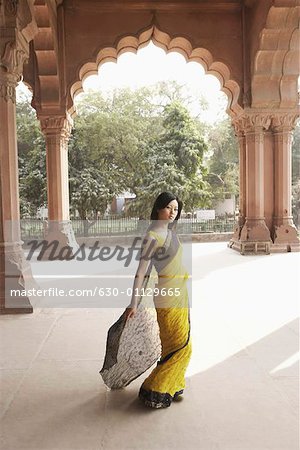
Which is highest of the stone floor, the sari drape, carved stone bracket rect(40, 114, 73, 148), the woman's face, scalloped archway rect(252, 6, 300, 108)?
scalloped archway rect(252, 6, 300, 108)

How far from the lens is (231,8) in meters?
11.0

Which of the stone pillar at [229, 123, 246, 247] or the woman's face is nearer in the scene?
the woman's face

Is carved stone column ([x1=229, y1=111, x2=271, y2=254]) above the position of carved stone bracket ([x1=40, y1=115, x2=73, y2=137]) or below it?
below

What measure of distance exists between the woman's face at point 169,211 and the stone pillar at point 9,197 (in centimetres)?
332

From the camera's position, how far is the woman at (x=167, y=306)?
2.95 m

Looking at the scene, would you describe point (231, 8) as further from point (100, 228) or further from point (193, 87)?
point (193, 87)

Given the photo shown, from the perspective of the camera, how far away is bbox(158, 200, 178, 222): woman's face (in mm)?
3006

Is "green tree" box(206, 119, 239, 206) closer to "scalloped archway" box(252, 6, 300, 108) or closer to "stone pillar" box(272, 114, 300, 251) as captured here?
"stone pillar" box(272, 114, 300, 251)

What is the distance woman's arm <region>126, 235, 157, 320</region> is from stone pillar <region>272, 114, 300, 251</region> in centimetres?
917

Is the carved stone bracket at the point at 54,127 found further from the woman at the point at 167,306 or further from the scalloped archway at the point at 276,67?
the woman at the point at 167,306

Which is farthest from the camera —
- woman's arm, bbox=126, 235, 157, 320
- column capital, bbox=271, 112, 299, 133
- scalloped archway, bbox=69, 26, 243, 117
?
column capital, bbox=271, 112, 299, 133

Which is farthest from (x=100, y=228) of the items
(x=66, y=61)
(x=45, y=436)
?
(x=45, y=436)

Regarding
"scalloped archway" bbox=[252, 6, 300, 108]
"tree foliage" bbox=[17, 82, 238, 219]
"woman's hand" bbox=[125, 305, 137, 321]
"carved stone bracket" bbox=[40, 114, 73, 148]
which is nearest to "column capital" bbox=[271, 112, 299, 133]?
"scalloped archway" bbox=[252, 6, 300, 108]

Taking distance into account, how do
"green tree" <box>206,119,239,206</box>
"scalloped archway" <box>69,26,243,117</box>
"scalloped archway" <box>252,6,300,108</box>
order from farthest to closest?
"green tree" <box>206,119,239,206</box> → "scalloped archway" <box>69,26,243,117</box> → "scalloped archway" <box>252,6,300,108</box>
